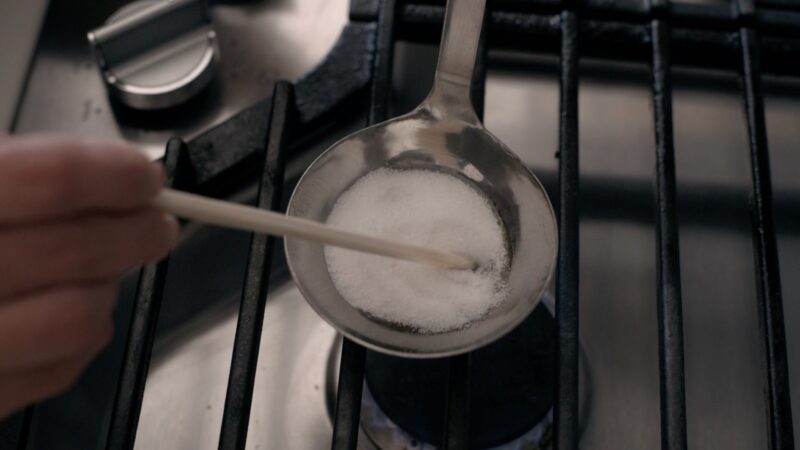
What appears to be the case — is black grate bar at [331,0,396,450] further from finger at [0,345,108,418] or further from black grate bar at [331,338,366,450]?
finger at [0,345,108,418]

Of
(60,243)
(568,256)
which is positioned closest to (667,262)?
(568,256)

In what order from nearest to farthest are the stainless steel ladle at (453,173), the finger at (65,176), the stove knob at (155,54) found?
1. the finger at (65,176)
2. the stainless steel ladle at (453,173)
3. the stove knob at (155,54)

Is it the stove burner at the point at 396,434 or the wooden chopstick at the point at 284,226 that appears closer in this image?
the wooden chopstick at the point at 284,226

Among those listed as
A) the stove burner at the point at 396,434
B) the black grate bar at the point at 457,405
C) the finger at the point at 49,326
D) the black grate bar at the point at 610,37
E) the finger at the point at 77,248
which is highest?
the black grate bar at the point at 610,37

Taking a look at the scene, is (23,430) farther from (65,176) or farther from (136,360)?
(65,176)

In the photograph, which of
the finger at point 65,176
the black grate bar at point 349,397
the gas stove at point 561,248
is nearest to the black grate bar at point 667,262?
the gas stove at point 561,248

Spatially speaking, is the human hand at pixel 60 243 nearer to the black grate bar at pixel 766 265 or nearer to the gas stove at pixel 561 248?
the gas stove at pixel 561 248
